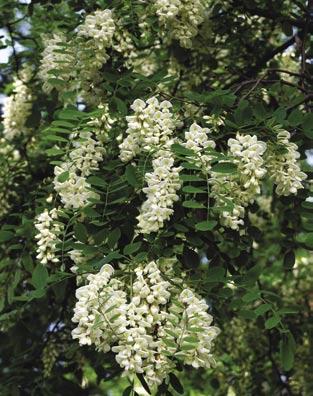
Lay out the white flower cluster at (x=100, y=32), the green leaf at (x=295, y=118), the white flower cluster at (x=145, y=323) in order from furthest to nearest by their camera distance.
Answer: the white flower cluster at (x=100, y=32)
the green leaf at (x=295, y=118)
the white flower cluster at (x=145, y=323)

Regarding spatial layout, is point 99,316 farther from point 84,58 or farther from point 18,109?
point 18,109

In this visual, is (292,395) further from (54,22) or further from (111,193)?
(54,22)

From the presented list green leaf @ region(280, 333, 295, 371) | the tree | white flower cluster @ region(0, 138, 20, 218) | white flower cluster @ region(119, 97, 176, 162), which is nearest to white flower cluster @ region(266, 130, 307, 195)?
the tree

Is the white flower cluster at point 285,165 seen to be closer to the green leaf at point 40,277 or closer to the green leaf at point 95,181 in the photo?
the green leaf at point 95,181

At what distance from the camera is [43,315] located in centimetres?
423

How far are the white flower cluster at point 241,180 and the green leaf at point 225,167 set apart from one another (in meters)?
0.04

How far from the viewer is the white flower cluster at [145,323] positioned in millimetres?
2059

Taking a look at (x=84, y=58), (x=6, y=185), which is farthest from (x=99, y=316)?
(x=6, y=185)

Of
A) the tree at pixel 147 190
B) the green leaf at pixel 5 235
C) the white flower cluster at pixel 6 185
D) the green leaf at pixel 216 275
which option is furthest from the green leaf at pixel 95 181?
the white flower cluster at pixel 6 185

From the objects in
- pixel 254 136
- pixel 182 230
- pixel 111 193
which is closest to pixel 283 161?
pixel 254 136

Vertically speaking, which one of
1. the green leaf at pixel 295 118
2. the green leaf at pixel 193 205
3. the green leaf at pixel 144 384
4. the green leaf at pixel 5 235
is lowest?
the green leaf at pixel 5 235

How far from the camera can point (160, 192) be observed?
2299 millimetres

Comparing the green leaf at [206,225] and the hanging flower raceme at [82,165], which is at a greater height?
the green leaf at [206,225]

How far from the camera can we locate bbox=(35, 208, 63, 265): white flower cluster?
256 cm
